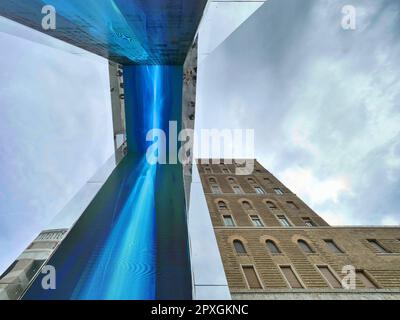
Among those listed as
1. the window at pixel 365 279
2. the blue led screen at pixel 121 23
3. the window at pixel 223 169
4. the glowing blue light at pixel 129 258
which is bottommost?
the window at pixel 365 279

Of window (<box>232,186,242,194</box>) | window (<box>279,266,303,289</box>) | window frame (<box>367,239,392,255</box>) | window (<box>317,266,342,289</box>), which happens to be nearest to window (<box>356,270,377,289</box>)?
window (<box>317,266,342,289</box>)

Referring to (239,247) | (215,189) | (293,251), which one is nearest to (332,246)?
(293,251)

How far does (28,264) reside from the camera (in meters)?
3.45

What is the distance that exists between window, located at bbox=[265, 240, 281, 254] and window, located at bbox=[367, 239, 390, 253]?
5.57m

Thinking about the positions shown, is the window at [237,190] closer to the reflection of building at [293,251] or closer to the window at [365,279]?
the reflection of building at [293,251]

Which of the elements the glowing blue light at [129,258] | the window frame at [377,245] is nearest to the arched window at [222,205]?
the window frame at [377,245]

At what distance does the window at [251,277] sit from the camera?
10.5 metres

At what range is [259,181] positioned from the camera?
2083cm

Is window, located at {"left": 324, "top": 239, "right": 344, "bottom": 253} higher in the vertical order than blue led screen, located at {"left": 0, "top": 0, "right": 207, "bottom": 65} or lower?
lower

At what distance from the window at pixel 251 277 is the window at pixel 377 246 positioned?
7440 millimetres

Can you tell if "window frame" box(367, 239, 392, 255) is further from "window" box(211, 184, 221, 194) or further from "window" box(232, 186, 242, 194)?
"window" box(211, 184, 221, 194)

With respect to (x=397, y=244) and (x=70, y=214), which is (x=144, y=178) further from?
(x=397, y=244)

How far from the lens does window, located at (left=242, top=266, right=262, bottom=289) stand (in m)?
10.5

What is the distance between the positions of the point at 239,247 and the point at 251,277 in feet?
6.59
